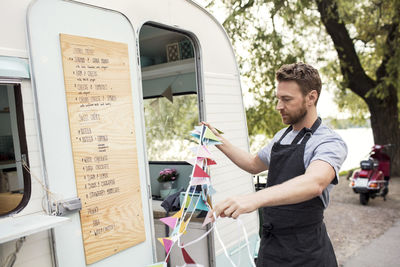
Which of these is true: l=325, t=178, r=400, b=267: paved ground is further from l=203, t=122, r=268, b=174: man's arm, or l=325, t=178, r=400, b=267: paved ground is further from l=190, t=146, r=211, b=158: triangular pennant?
l=190, t=146, r=211, b=158: triangular pennant

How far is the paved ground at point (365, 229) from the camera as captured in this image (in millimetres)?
5152

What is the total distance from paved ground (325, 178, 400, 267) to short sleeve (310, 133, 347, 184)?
3.50 meters

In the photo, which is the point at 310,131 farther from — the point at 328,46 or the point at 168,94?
the point at 328,46

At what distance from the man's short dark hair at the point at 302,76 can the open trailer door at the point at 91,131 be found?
1.12 m

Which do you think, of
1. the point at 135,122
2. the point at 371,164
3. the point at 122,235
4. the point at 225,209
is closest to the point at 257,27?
the point at 371,164

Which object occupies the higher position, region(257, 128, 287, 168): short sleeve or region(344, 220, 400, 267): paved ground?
region(257, 128, 287, 168): short sleeve

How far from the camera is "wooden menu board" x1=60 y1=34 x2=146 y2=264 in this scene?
2.32 m

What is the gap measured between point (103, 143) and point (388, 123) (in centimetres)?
948

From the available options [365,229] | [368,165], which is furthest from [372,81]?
[365,229]

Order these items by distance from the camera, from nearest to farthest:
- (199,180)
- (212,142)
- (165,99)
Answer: (199,180)
(212,142)
(165,99)

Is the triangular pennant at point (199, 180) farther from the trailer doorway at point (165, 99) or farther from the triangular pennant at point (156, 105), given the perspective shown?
the triangular pennant at point (156, 105)

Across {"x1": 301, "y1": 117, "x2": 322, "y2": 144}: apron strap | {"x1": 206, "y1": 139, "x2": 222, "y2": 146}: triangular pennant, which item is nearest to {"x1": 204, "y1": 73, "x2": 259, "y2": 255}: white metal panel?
{"x1": 206, "y1": 139, "x2": 222, "y2": 146}: triangular pennant

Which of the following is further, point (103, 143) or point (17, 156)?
point (103, 143)

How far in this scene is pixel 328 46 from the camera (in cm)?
1066
